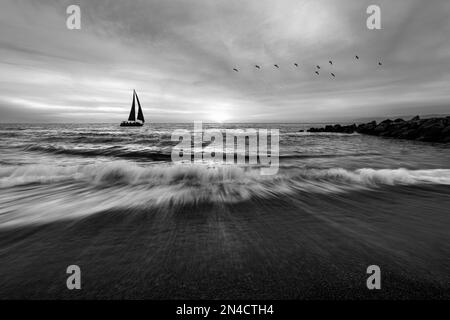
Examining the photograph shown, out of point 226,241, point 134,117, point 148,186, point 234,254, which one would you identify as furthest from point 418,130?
point 134,117

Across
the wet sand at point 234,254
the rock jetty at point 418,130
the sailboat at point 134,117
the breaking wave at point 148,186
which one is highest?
the sailboat at point 134,117

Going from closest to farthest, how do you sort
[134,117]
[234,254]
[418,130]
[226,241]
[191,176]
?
[234,254] → [226,241] → [191,176] → [418,130] → [134,117]

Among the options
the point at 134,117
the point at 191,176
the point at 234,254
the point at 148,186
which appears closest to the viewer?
the point at 234,254

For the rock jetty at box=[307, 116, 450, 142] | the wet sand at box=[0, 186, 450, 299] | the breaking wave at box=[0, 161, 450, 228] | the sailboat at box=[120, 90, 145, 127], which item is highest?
the sailboat at box=[120, 90, 145, 127]

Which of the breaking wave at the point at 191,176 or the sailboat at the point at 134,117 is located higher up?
the sailboat at the point at 134,117

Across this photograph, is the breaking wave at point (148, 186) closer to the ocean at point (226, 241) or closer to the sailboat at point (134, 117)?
the ocean at point (226, 241)

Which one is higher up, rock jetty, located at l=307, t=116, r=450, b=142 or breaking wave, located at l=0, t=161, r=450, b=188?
rock jetty, located at l=307, t=116, r=450, b=142

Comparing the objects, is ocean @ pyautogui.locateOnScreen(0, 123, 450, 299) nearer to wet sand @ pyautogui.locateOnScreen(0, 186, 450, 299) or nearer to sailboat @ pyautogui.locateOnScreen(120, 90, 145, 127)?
wet sand @ pyautogui.locateOnScreen(0, 186, 450, 299)

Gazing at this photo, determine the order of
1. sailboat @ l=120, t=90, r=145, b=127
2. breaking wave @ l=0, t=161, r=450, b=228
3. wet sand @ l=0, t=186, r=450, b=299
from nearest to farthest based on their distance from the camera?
wet sand @ l=0, t=186, r=450, b=299 < breaking wave @ l=0, t=161, r=450, b=228 < sailboat @ l=120, t=90, r=145, b=127

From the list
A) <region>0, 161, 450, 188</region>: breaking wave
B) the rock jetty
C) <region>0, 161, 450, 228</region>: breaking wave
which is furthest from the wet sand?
the rock jetty

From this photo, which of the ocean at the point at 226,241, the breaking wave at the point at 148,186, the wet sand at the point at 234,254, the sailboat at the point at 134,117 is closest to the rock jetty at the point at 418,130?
the breaking wave at the point at 148,186

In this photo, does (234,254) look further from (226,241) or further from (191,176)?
(191,176)

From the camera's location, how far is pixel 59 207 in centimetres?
451

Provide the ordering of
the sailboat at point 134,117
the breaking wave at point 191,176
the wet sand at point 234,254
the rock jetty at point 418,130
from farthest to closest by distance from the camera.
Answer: the sailboat at point 134,117, the rock jetty at point 418,130, the breaking wave at point 191,176, the wet sand at point 234,254
